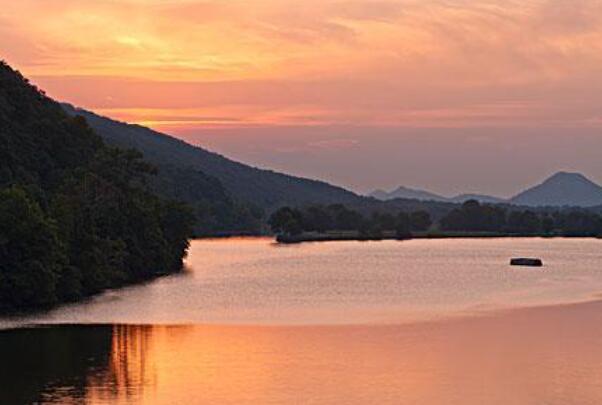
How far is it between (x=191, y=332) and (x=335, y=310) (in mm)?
21198

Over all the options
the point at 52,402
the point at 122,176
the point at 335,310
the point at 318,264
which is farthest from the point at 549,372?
the point at 318,264

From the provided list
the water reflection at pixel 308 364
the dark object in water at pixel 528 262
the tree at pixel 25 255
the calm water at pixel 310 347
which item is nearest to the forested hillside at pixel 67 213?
the tree at pixel 25 255

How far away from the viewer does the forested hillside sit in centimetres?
9115

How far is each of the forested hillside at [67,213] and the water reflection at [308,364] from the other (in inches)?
604

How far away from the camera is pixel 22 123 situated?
163 m

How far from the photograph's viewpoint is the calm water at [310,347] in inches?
2090

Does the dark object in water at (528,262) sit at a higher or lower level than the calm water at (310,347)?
higher

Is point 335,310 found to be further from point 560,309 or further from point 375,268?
point 375,268

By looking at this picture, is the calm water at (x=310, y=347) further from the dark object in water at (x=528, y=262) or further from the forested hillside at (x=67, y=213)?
the dark object in water at (x=528, y=262)

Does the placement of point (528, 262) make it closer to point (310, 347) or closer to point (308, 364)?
point (310, 347)

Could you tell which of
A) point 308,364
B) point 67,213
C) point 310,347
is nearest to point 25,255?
point 67,213

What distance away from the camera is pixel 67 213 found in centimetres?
10631

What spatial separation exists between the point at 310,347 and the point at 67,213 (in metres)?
44.8

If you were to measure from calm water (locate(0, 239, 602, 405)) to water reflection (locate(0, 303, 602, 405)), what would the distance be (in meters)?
0.10
